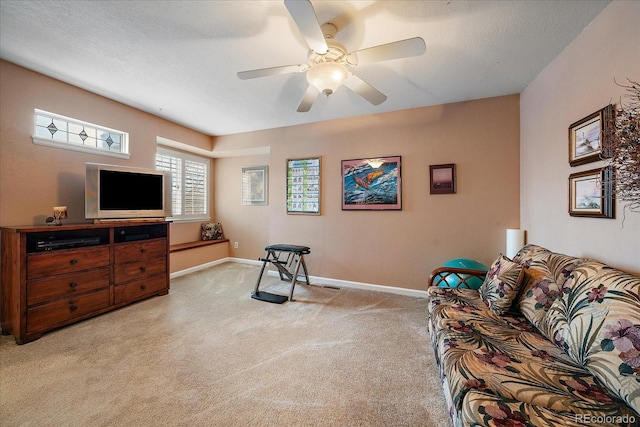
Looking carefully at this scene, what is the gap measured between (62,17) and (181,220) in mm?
3309

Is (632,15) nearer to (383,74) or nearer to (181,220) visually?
(383,74)

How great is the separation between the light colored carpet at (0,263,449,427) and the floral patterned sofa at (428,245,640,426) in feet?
1.58

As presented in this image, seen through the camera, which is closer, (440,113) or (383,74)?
(383,74)

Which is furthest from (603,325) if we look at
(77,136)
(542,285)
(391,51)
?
(77,136)

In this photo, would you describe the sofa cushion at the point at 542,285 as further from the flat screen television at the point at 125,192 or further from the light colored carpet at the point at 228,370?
the flat screen television at the point at 125,192

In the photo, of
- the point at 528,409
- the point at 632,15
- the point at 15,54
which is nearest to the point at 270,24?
the point at 632,15

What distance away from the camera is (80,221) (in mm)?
2818

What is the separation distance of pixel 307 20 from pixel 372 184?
2.39m

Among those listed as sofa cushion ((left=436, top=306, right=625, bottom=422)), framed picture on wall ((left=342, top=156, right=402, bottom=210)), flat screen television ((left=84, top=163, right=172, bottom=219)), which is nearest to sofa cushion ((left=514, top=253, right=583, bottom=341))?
sofa cushion ((left=436, top=306, right=625, bottom=422))

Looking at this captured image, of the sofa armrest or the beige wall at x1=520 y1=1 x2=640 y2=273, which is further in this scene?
the sofa armrest

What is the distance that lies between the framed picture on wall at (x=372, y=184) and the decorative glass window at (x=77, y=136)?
3.15 meters

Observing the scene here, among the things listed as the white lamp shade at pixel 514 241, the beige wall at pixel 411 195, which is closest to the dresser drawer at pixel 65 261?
the beige wall at pixel 411 195

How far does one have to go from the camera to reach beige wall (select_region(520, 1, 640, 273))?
4.66 feet

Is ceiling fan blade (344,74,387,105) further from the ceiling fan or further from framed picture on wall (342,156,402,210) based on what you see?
framed picture on wall (342,156,402,210)
